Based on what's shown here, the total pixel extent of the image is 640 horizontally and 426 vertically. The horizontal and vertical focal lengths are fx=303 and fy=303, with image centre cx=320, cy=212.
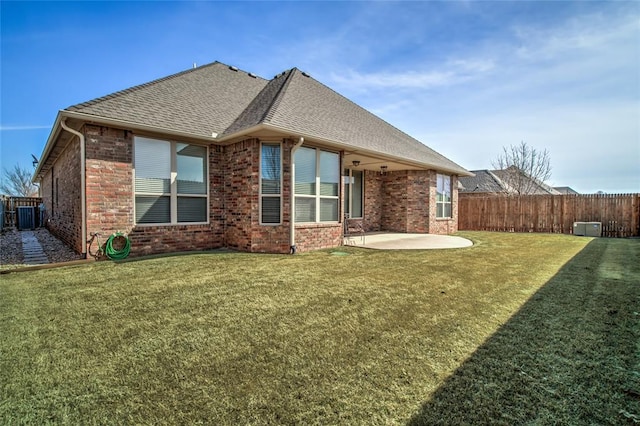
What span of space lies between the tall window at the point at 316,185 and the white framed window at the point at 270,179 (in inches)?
20.1

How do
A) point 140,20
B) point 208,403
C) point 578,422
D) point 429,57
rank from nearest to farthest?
point 578,422, point 208,403, point 140,20, point 429,57

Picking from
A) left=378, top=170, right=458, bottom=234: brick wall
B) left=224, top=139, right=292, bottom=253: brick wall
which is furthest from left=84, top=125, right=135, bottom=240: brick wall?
left=378, top=170, right=458, bottom=234: brick wall

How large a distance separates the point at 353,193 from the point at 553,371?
11.5 metres

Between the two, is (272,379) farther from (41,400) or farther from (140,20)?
(140,20)

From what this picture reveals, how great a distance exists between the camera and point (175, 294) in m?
4.48

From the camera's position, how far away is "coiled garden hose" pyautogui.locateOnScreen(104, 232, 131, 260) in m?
6.91

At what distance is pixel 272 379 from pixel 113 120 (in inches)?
275

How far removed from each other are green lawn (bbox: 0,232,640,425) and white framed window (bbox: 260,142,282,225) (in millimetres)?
2933

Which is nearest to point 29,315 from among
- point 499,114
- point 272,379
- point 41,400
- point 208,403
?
point 41,400

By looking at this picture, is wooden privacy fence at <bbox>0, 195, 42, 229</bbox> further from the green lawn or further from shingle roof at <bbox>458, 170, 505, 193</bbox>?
shingle roof at <bbox>458, 170, 505, 193</bbox>

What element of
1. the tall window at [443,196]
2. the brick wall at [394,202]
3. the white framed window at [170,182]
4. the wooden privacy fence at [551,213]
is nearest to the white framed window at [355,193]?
the brick wall at [394,202]

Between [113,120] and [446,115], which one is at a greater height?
[446,115]

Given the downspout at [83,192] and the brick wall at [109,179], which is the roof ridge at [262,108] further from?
the downspout at [83,192]

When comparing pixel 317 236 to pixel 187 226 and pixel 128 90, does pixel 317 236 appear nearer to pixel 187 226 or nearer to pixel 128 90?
pixel 187 226
